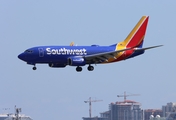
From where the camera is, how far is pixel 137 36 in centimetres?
15962

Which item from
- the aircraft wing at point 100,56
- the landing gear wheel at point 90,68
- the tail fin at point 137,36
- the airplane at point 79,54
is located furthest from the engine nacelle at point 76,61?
the tail fin at point 137,36

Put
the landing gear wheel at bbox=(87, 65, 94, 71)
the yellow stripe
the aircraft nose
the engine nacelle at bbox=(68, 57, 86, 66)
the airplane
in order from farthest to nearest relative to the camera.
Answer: the yellow stripe
the landing gear wheel at bbox=(87, 65, 94, 71)
the aircraft nose
the engine nacelle at bbox=(68, 57, 86, 66)
the airplane

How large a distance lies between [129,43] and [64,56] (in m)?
18.5

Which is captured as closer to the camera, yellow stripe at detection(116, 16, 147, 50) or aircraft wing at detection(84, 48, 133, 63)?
aircraft wing at detection(84, 48, 133, 63)

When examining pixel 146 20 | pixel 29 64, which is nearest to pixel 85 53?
pixel 29 64

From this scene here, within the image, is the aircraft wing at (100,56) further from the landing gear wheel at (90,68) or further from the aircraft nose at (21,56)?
the aircraft nose at (21,56)

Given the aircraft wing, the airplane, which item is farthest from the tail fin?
the aircraft wing

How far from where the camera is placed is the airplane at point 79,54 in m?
144

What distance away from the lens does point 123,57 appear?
501ft

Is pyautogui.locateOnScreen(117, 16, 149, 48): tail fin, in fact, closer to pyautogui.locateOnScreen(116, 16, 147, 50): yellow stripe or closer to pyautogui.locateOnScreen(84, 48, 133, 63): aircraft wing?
pyautogui.locateOnScreen(116, 16, 147, 50): yellow stripe

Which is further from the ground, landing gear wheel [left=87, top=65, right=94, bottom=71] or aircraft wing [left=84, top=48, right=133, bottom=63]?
aircraft wing [left=84, top=48, right=133, bottom=63]

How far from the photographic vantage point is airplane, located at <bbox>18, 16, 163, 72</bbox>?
5650 inches

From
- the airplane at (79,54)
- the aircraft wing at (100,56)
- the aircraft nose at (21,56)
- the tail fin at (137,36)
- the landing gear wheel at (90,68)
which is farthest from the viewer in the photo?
the tail fin at (137,36)

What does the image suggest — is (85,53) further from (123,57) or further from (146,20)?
(146,20)
